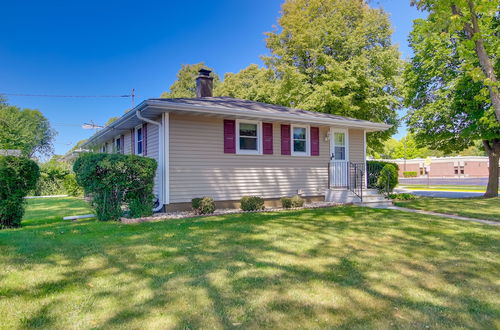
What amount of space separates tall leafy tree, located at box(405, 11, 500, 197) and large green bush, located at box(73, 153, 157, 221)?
36.6ft

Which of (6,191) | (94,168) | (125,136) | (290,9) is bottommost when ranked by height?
(6,191)

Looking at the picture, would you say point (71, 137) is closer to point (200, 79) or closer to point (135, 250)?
point (200, 79)

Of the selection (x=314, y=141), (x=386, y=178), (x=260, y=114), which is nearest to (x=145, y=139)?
(x=260, y=114)

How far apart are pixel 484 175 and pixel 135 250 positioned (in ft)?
149

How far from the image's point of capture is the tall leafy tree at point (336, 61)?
15.6 meters

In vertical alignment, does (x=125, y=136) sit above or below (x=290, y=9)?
below

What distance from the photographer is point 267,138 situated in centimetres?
942

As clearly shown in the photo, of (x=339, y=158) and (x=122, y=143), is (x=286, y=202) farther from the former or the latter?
(x=122, y=143)

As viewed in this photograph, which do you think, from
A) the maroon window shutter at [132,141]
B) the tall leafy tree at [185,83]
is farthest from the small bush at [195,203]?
the tall leafy tree at [185,83]

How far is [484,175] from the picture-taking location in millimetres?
37312

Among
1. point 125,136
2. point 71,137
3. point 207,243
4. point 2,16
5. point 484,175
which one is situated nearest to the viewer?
point 207,243

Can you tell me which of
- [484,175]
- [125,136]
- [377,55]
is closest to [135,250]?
[125,136]

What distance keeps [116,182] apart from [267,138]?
468cm

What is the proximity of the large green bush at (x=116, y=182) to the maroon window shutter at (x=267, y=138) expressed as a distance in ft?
11.8
